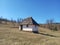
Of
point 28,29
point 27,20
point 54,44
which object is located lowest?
point 54,44

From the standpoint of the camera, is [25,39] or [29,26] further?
[29,26]

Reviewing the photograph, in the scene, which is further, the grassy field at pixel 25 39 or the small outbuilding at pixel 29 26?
the small outbuilding at pixel 29 26

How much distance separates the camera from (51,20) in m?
104

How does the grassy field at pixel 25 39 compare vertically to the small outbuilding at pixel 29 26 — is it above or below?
below

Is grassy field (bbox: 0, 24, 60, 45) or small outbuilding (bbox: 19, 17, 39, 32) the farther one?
small outbuilding (bbox: 19, 17, 39, 32)

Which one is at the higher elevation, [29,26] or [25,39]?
[29,26]

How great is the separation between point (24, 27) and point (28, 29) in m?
1.82

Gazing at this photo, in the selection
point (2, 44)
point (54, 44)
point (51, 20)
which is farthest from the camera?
point (51, 20)

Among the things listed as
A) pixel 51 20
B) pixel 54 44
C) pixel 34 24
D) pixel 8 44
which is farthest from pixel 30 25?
pixel 51 20

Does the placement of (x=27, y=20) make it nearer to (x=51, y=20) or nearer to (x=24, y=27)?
(x=24, y=27)

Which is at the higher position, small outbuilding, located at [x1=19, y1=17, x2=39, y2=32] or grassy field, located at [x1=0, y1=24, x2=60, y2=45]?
small outbuilding, located at [x1=19, y1=17, x2=39, y2=32]

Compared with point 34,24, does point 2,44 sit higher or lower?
lower

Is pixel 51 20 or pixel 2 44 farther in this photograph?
pixel 51 20

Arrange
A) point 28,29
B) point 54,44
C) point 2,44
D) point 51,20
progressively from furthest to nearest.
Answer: point 51,20, point 28,29, point 54,44, point 2,44
